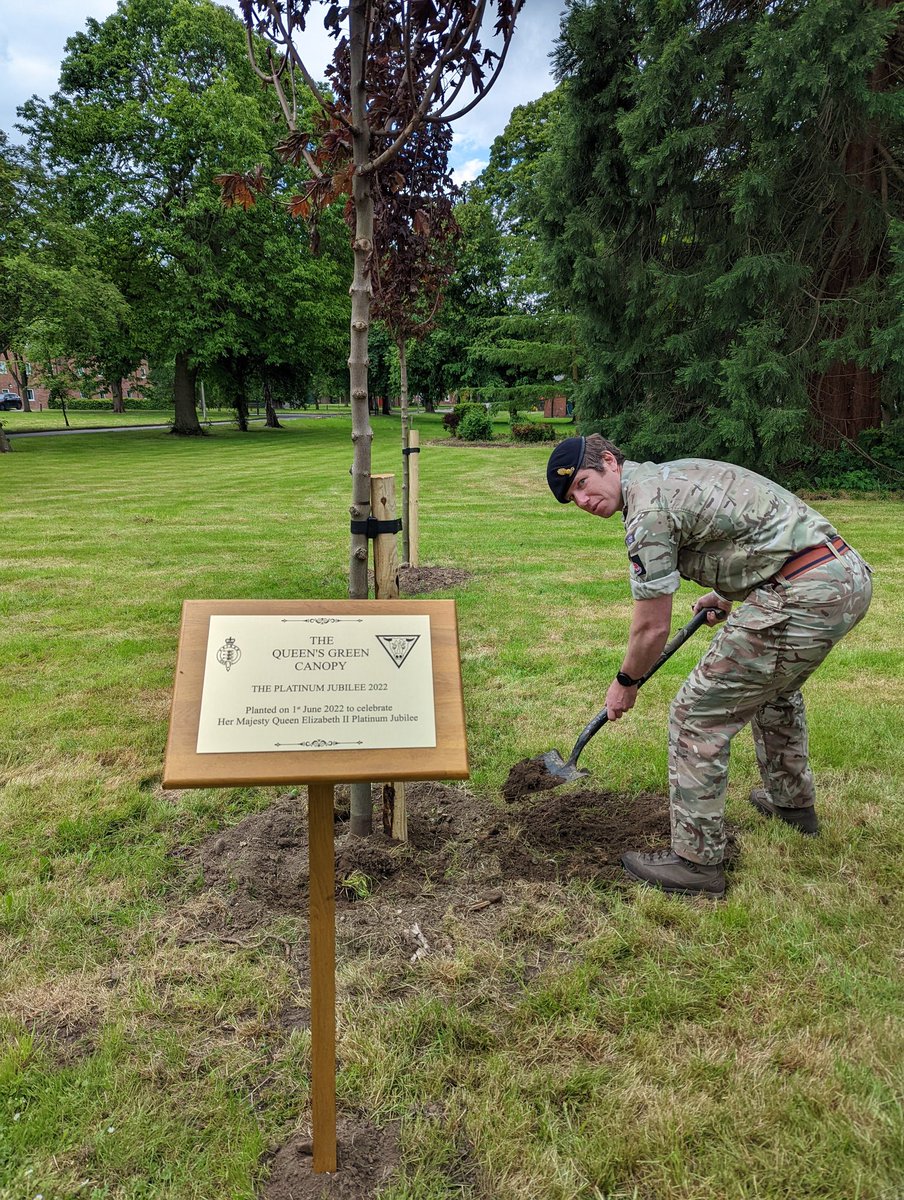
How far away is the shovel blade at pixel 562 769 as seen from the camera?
3.75 meters

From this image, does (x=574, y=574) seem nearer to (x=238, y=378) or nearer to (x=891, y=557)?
(x=891, y=557)

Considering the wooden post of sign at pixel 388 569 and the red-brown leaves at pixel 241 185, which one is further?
the wooden post of sign at pixel 388 569

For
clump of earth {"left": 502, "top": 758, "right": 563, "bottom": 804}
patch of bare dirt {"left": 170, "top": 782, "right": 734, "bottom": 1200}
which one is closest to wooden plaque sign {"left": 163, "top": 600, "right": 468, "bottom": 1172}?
patch of bare dirt {"left": 170, "top": 782, "right": 734, "bottom": 1200}

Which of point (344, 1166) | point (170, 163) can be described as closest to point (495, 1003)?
point (344, 1166)

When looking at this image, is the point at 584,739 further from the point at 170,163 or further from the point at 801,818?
the point at 170,163

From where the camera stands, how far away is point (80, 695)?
5004 mm

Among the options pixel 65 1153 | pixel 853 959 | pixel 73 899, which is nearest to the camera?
pixel 65 1153

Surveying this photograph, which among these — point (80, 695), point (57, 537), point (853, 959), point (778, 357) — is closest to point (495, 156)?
point (778, 357)

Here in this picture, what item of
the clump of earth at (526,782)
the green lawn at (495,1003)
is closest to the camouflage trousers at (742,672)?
the green lawn at (495,1003)

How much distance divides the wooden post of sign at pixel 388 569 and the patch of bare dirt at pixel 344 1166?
1284mm

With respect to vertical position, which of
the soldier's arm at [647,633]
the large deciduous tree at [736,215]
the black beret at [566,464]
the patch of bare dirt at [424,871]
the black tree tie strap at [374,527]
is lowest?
the patch of bare dirt at [424,871]

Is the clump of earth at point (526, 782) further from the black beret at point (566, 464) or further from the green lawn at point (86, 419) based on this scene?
the green lawn at point (86, 419)

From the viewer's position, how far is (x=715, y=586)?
9.57ft

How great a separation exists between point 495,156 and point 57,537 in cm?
2983
